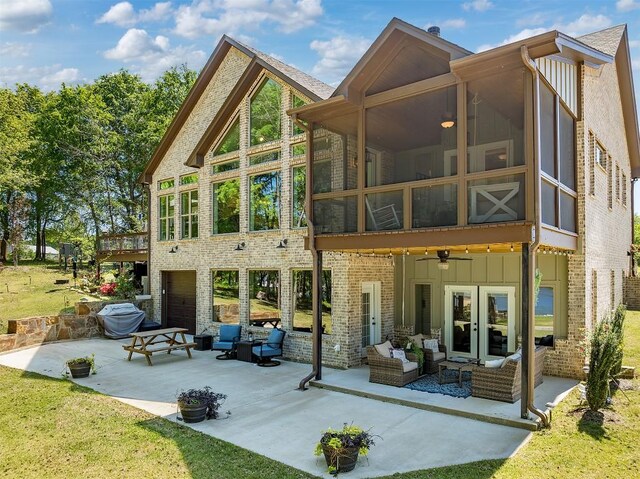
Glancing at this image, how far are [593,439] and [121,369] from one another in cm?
1075

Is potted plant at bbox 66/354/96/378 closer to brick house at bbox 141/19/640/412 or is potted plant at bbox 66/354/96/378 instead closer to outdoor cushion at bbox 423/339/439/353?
brick house at bbox 141/19/640/412

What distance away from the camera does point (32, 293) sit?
23.8 m

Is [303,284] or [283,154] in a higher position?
[283,154]

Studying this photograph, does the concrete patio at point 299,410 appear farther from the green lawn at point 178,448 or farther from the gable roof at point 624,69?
the gable roof at point 624,69

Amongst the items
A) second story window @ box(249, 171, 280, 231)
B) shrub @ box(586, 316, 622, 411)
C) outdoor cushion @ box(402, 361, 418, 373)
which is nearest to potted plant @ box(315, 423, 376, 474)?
outdoor cushion @ box(402, 361, 418, 373)

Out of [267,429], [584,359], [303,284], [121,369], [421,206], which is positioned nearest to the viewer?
[267,429]

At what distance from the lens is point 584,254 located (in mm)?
10172

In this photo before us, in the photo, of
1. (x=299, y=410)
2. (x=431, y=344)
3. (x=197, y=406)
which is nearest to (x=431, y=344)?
(x=431, y=344)

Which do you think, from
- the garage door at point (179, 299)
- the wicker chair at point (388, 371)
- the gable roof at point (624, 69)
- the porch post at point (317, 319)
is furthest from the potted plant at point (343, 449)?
the gable roof at point (624, 69)

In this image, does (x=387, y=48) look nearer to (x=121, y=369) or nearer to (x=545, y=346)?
(x=545, y=346)

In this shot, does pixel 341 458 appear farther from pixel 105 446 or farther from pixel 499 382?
pixel 499 382

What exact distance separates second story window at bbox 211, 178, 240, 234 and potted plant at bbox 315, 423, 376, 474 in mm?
9910

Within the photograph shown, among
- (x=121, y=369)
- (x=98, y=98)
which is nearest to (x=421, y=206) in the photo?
(x=121, y=369)

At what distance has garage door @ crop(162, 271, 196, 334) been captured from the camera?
17.4 metres
